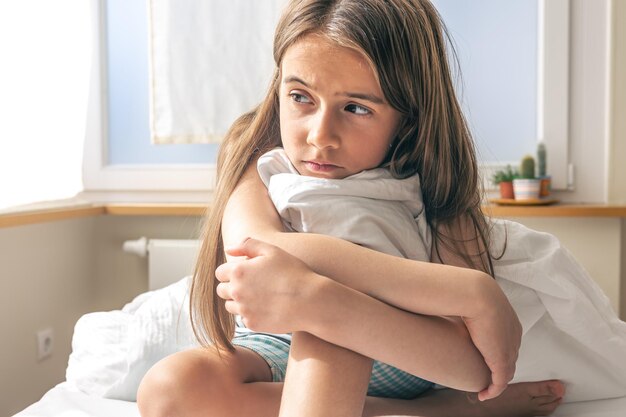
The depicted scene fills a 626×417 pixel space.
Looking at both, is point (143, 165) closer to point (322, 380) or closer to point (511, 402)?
point (511, 402)

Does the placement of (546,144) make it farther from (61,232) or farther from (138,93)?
(61,232)

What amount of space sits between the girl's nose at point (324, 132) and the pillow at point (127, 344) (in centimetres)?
44

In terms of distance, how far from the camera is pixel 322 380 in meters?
0.88

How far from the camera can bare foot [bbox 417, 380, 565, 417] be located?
48.6 inches

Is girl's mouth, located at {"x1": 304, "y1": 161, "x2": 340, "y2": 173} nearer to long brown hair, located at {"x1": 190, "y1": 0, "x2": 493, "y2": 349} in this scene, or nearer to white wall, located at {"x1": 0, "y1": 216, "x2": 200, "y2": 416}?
long brown hair, located at {"x1": 190, "y1": 0, "x2": 493, "y2": 349}

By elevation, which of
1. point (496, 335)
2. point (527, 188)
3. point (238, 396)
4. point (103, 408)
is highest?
point (527, 188)

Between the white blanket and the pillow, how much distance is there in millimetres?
369

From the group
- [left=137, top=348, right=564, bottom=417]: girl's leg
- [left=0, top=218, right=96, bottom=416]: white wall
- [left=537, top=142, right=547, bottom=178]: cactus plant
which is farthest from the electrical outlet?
[left=537, top=142, right=547, bottom=178]: cactus plant

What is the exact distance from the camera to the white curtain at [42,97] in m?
1.87

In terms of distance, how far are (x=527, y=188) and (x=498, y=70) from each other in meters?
0.38

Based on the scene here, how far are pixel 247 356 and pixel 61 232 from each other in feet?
4.39

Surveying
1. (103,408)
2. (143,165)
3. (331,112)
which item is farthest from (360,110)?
(143,165)

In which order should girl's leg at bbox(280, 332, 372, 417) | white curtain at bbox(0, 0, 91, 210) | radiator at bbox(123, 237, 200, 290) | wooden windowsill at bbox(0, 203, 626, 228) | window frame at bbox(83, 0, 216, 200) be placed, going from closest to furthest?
1. girl's leg at bbox(280, 332, 372, 417)
2. white curtain at bbox(0, 0, 91, 210)
3. wooden windowsill at bbox(0, 203, 626, 228)
4. radiator at bbox(123, 237, 200, 290)
5. window frame at bbox(83, 0, 216, 200)

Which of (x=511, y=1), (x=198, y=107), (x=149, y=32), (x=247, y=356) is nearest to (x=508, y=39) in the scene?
(x=511, y=1)
